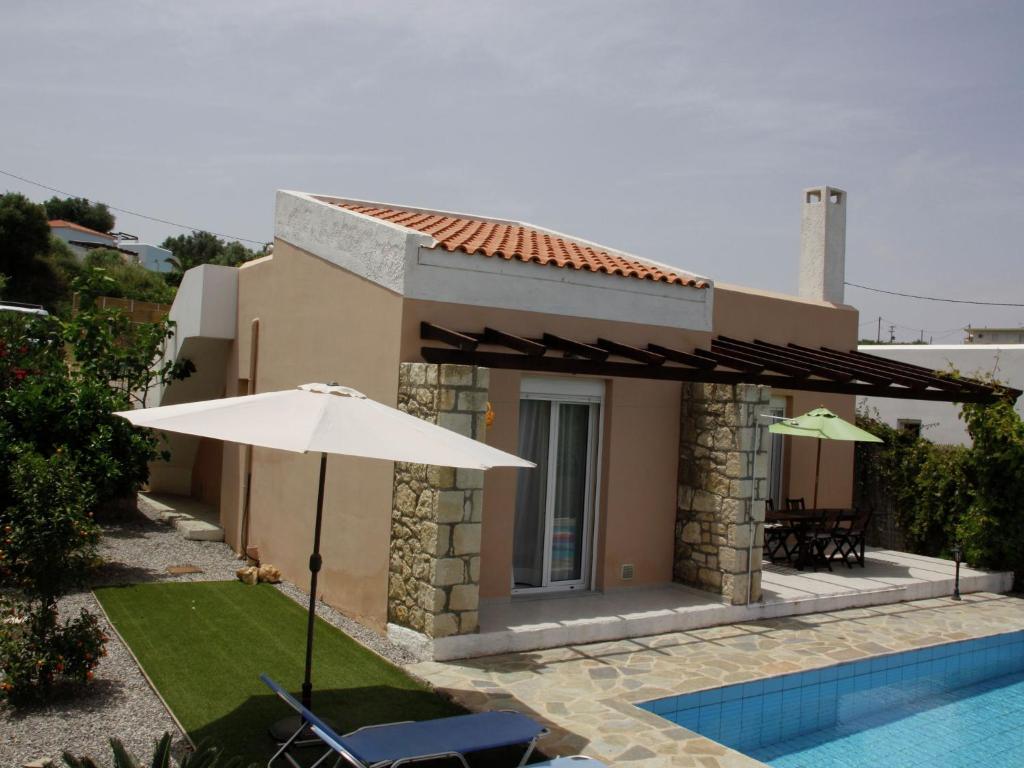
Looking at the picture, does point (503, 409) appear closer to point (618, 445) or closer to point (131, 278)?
point (618, 445)

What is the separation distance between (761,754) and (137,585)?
8.63m

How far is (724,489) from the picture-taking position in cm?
1256

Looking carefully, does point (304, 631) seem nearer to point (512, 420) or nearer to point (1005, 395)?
point (512, 420)

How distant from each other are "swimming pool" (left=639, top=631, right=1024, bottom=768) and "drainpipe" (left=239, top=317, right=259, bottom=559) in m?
8.50

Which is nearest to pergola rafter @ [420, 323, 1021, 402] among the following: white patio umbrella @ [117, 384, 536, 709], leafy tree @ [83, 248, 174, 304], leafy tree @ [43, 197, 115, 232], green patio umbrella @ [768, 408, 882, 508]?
green patio umbrella @ [768, 408, 882, 508]

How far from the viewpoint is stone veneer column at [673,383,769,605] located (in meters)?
12.4

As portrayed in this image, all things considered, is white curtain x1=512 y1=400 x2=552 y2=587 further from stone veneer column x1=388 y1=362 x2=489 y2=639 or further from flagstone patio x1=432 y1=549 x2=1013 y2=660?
stone veneer column x1=388 y1=362 x2=489 y2=639

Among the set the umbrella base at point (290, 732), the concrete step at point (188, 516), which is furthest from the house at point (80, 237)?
the umbrella base at point (290, 732)

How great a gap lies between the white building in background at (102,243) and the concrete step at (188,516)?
64.0 metres

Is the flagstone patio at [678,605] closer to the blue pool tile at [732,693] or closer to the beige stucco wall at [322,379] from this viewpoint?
the beige stucco wall at [322,379]

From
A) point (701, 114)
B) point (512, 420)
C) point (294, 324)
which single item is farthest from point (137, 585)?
point (701, 114)

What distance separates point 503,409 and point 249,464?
559 cm

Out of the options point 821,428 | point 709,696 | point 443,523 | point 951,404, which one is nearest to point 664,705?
point 709,696

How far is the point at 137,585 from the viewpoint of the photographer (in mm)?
12305
